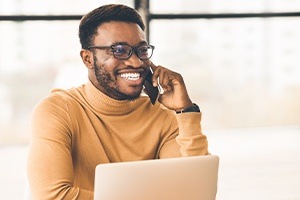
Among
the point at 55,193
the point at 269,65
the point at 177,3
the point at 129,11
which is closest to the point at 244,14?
the point at 177,3

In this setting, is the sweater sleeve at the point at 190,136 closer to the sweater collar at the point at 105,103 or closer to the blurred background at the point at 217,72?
the sweater collar at the point at 105,103

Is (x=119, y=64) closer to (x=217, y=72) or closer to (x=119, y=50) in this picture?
(x=119, y=50)

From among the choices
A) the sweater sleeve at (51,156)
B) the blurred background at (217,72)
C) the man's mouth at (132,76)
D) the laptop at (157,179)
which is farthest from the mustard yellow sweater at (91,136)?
the blurred background at (217,72)

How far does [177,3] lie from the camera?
18.7ft

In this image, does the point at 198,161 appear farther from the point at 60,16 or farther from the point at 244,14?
the point at 244,14

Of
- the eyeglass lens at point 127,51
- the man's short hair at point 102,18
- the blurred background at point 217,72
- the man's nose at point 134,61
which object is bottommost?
the blurred background at point 217,72

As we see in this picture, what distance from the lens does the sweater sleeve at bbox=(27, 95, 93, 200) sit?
148 centimetres

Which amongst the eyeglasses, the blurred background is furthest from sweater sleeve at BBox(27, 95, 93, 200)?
the blurred background

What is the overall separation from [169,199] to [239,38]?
5.55 m

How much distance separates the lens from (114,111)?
180cm

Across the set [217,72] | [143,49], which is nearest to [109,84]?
[143,49]

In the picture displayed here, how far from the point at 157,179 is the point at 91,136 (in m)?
0.49

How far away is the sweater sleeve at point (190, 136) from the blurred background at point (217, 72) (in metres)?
2.12

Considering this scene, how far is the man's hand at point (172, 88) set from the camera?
188 cm
